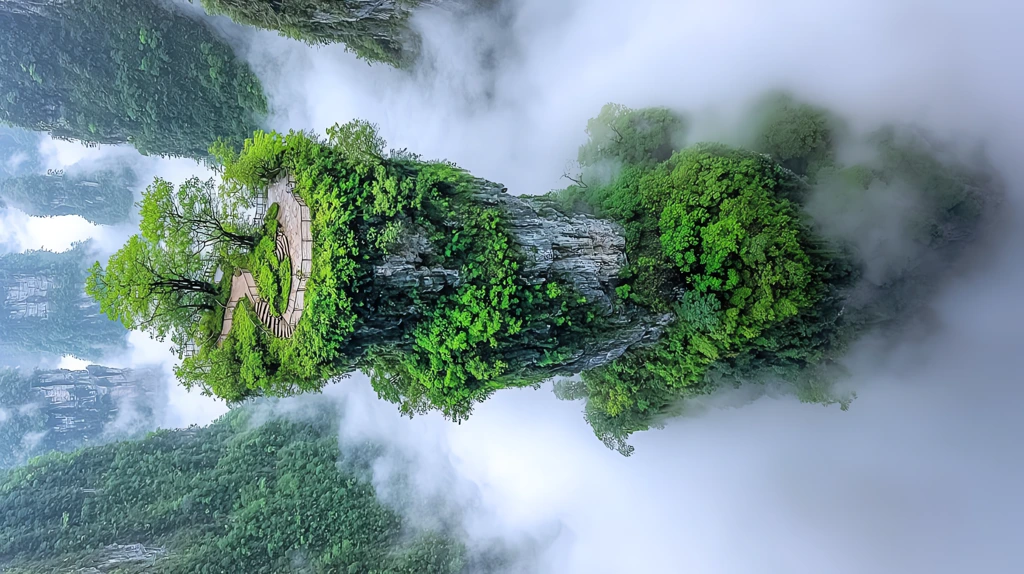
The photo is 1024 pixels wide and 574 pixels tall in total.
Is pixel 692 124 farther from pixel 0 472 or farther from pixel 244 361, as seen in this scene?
pixel 0 472

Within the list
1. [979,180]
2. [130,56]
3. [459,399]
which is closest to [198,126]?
[130,56]

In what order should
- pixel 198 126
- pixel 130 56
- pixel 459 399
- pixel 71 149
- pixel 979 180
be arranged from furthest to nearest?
pixel 71 149, pixel 198 126, pixel 130 56, pixel 979 180, pixel 459 399

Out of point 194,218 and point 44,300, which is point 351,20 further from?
point 44,300

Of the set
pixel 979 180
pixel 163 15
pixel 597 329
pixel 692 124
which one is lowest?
pixel 597 329

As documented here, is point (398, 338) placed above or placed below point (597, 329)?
below

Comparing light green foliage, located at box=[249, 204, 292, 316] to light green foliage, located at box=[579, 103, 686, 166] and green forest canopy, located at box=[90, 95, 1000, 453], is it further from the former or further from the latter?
light green foliage, located at box=[579, 103, 686, 166]

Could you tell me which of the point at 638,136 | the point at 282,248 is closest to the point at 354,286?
the point at 282,248

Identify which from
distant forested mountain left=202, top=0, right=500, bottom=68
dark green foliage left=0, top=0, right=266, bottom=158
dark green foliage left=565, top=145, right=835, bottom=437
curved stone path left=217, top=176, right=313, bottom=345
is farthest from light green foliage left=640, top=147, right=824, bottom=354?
dark green foliage left=0, top=0, right=266, bottom=158
